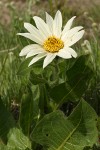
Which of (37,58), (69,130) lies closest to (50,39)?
(37,58)

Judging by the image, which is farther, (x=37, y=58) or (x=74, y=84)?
(x=74, y=84)

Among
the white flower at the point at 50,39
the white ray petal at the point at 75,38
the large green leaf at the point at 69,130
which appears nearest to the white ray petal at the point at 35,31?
the white flower at the point at 50,39

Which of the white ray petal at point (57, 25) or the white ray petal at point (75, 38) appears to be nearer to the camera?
the white ray petal at point (75, 38)

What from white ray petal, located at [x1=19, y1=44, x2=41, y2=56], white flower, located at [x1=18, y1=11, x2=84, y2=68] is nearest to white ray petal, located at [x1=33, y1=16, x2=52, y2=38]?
white flower, located at [x1=18, y1=11, x2=84, y2=68]

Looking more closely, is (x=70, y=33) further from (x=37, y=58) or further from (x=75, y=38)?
(x=37, y=58)

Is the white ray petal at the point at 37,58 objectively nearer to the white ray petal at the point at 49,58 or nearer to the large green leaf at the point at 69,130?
the white ray petal at the point at 49,58

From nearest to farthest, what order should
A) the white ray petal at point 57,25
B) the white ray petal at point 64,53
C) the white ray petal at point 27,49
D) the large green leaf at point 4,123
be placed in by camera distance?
the white ray petal at point 64,53 < the white ray petal at point 27,49 < the white ray petal at point 57,25 < the large green leaf at point 4,123

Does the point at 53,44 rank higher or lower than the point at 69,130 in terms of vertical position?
higher
